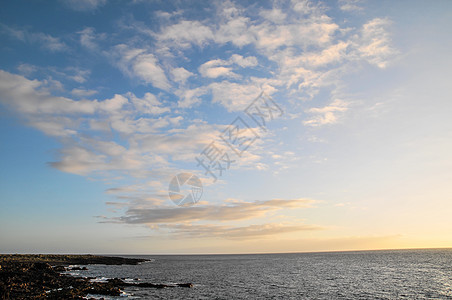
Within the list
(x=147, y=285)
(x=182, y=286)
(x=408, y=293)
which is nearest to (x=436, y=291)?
(x=408, y=293)

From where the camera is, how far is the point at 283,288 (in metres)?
51.6

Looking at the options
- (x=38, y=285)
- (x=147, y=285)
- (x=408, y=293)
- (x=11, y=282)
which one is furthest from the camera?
(x=147, y=285)

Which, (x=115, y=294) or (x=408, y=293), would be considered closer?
(x=115, y=294)

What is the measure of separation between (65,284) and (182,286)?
19683 millimetres

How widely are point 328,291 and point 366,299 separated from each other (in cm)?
745

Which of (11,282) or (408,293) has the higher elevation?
(11,282)

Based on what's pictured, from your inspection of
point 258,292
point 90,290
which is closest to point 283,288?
point 258,292

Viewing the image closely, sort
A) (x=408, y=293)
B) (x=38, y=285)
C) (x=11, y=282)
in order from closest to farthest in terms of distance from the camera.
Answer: (x=11, y=282), (x=38, y=285), (x=408, y=293)

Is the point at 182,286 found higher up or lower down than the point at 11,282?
lower down

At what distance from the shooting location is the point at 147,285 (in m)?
50.7

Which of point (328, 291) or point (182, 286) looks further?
point (182, 286)

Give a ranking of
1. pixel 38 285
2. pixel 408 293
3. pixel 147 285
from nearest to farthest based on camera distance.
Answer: pixel 38 285
pixel 408 293
pixel 147 285

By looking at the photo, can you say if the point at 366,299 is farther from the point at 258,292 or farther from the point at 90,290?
the point at 90,290

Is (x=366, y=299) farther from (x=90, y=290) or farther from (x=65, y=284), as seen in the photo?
(x=65, y=284)
